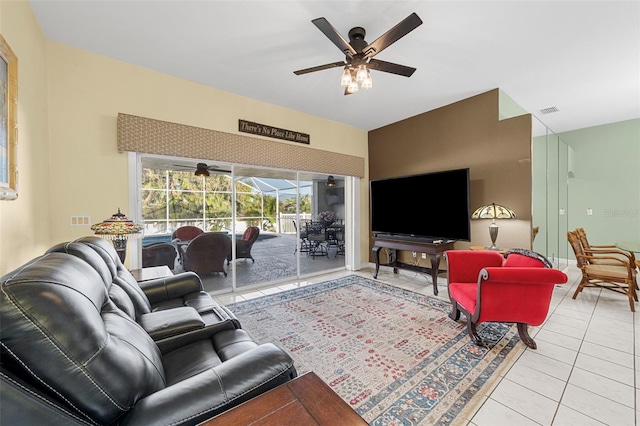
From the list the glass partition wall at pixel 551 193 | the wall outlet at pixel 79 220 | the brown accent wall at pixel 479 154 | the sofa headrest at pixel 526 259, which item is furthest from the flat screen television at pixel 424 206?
the wall outlet at pixel 79 220

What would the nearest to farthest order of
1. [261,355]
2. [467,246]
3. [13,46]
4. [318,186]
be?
1. [261,355]
2. [13,46]
3. [467,246]
4. [318,186]

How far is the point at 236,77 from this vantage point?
3275mm

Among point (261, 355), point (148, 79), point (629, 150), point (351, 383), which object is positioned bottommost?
point (351, 383)

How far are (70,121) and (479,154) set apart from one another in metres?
5.17

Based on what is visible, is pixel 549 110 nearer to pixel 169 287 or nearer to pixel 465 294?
pixel 465 294

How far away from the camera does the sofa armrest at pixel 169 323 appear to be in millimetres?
1492

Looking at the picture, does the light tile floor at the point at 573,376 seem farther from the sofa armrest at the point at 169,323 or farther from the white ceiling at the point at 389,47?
the white ceiling at the point at 389,47

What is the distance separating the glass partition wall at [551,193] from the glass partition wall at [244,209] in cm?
Result: 339

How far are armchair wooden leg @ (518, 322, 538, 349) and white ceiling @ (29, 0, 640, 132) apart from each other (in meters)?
2.77

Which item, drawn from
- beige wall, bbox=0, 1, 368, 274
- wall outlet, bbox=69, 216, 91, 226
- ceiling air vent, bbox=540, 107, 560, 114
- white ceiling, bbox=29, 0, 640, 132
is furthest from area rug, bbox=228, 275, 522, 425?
ceiling air vent, bbox=540, 107, 560, 114

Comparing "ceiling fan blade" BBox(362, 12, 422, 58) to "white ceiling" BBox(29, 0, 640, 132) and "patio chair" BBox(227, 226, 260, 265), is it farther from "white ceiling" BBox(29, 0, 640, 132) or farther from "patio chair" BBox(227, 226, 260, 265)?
"patio chair" BBox(227, 226, 260, 265)

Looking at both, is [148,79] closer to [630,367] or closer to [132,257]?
[132,257]

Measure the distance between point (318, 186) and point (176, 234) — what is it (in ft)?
8.56

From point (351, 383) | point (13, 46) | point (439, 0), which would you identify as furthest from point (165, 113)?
point (351, 383)
